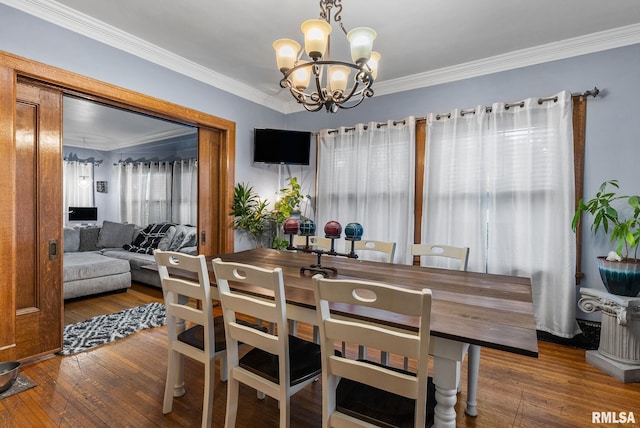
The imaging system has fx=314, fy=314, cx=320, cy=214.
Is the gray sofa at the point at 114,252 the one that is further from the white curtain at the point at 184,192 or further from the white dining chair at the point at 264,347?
the white dining chair at the point at 264,347

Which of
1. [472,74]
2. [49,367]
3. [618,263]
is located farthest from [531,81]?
[49,367]

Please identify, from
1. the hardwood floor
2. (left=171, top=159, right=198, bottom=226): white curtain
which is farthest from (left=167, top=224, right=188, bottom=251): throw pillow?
the hardwood floor

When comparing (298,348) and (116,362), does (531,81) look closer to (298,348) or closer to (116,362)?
(298,348)

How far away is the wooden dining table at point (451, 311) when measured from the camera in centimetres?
106

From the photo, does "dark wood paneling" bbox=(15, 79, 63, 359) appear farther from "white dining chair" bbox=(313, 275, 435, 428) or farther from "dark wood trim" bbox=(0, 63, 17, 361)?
"white dining chair" bbox=(313, 275, 435, 428)

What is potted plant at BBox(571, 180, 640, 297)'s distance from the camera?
227cm

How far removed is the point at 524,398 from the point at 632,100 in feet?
8.39

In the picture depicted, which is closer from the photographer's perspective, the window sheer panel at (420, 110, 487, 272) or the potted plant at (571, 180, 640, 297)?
the potted plant at (571, 180, 640, 297)

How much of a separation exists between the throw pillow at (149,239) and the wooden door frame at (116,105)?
1949 millimetres

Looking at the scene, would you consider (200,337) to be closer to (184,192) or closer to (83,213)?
(184,192)

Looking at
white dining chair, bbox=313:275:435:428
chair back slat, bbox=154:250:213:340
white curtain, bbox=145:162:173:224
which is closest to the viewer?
white dining chair, bbox=313:275:435:428

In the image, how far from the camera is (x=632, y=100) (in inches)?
103

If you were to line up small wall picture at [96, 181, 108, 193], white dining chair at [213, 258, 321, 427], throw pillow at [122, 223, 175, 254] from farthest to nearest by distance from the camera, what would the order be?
small wall picture at [96, 181, 108, 193] < throw pillow at [122, 223, 175, 254] < white dining chair at [213, 258, 321, 427]

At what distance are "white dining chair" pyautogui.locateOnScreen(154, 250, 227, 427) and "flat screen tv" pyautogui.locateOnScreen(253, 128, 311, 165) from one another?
2.45 metres
